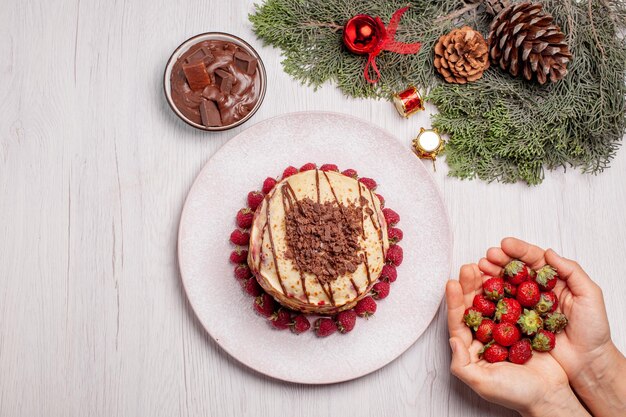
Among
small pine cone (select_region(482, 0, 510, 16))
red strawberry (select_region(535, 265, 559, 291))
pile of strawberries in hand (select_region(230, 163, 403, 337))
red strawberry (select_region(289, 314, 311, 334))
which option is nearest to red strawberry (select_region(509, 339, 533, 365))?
red strawberry (select_region(535, 265, 559, 291))

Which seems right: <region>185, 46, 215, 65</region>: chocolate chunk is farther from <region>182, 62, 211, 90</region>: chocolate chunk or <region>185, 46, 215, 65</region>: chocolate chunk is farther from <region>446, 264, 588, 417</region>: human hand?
<region>446, 264, 588, 417</region>: human hand

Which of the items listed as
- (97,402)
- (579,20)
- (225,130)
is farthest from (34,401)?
(579,20)

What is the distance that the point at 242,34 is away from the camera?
2.37 meters

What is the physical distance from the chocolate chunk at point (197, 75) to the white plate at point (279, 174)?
24 centimetres

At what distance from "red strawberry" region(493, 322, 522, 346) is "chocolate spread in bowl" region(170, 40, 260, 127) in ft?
4.07

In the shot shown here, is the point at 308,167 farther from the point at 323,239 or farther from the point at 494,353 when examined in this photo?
the point at 494,353

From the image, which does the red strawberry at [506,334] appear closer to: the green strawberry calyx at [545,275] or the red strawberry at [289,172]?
the green strawberry calyx at [545,275]

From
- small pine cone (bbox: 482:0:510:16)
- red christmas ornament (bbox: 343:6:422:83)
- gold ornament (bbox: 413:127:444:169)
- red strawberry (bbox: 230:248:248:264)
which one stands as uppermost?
small pine cone (bbox: 482:0:510:16)

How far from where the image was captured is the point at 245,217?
2154 millimetres

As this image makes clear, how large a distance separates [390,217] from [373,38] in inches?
27.8

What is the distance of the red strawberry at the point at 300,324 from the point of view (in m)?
2.11

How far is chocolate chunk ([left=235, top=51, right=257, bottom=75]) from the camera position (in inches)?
86.2

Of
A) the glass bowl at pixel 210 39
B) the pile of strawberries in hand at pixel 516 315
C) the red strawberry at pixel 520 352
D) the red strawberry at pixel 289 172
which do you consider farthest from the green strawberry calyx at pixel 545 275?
the glass bowl at pixel 210 39

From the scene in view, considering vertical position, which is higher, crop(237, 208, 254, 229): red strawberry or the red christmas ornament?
the red christmas ornament
